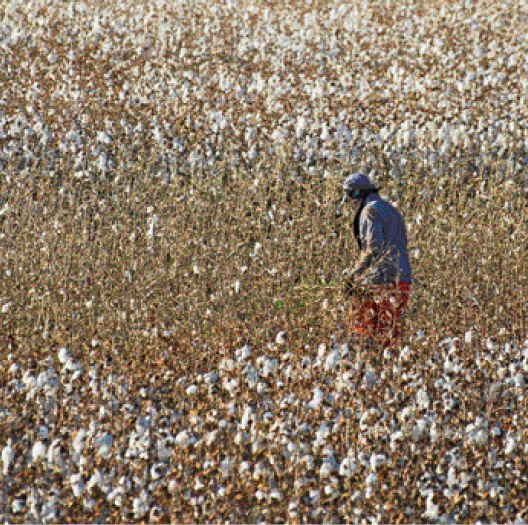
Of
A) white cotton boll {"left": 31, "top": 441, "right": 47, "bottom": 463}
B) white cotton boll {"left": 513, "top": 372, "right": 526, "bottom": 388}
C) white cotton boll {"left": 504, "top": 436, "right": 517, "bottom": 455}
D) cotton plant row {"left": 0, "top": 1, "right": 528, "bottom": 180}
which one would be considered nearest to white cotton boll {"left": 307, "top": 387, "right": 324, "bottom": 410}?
white cotton boll {"left": 504, "top": 436, "right": 517, "bottom": 455}

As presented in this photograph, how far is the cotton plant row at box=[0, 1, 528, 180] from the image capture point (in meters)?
10.6

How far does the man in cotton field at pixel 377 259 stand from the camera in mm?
5551

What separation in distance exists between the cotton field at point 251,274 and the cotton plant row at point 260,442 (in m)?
0.02

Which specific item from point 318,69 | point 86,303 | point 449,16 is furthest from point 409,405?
point 449,16

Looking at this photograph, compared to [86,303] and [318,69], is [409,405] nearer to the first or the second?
[86,303]

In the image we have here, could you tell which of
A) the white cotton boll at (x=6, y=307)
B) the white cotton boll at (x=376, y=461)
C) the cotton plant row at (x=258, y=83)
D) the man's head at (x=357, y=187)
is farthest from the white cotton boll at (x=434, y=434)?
the cotton plant row at (x=258, y=83)

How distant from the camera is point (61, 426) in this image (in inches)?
171

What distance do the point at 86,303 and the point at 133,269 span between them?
0.92 m

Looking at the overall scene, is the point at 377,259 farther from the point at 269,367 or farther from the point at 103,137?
the point at 103,137

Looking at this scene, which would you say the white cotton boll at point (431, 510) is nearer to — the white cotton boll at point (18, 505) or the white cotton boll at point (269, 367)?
the white cotton boll at point (269, 367)

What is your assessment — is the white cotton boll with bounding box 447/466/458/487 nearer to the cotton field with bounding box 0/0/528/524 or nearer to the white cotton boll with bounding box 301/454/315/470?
the cotton field with bounding box 0/0/528/524

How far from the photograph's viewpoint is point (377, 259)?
19.0ft

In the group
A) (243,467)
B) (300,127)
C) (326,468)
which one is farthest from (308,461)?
(300,127)

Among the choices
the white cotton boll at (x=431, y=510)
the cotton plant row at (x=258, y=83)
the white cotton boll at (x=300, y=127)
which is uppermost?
the cotton plant row at (x=258, y=83)
